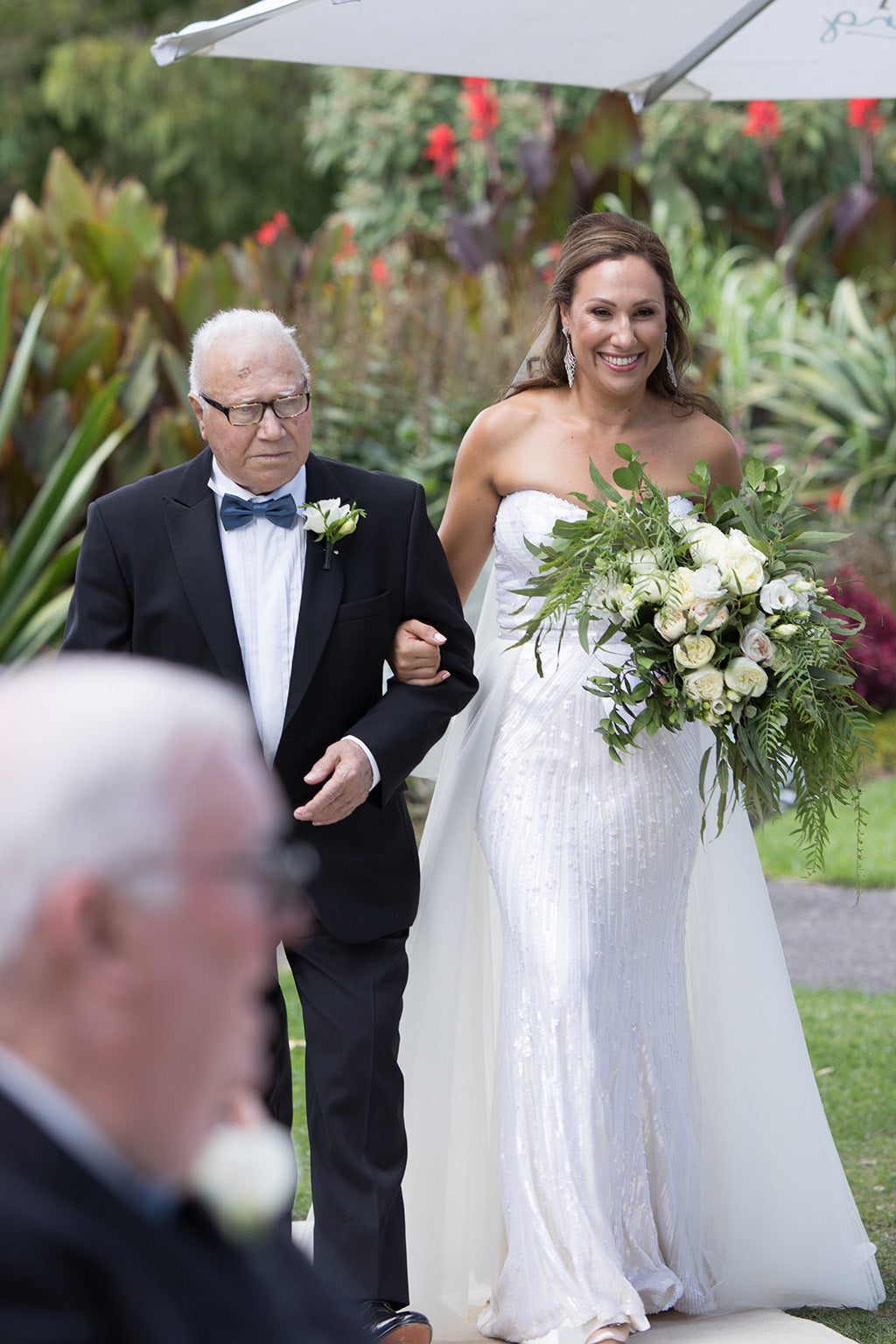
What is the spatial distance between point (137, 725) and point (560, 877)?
9.73ft

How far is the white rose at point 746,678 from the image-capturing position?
3.77 m

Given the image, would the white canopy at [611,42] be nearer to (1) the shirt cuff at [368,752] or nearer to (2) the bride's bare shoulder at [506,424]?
(2) the bride's bare shoulder at [506,424]

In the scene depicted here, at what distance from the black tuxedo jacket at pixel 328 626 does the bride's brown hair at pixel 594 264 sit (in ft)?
2.34

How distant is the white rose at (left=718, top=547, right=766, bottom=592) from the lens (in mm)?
3805

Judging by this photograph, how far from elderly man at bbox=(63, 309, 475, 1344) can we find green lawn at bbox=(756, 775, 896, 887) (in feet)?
16.0

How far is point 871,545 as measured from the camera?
11.8m

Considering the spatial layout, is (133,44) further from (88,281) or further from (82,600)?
(82,600)

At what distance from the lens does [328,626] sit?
12.3ft

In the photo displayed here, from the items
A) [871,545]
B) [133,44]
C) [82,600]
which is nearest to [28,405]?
[82,600]

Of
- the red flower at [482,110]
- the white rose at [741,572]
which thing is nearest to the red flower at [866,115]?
the red flower at [482,110]

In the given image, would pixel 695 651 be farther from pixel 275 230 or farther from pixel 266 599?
pixel 275 230

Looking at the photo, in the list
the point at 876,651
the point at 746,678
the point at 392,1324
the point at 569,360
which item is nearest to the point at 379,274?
the point at 876,651

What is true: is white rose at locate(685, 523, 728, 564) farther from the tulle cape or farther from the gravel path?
the gravel path

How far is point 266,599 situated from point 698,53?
2.24m
